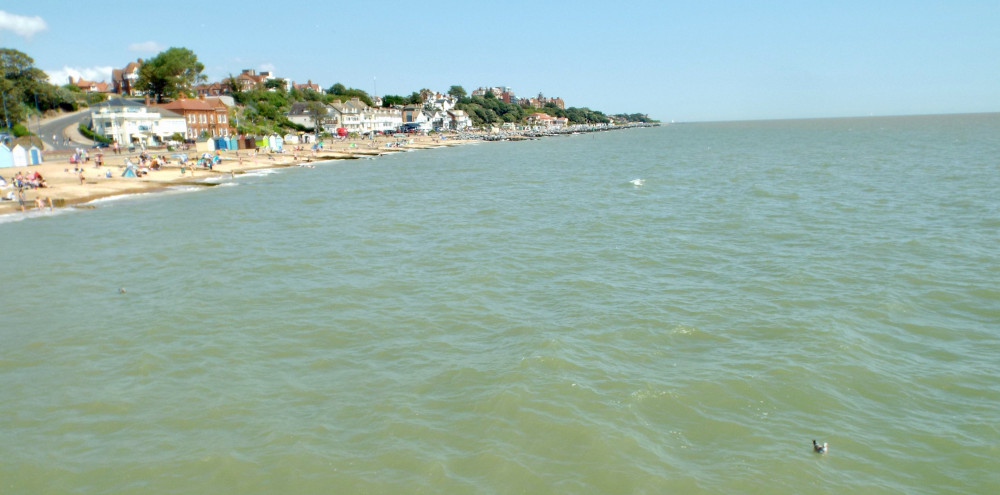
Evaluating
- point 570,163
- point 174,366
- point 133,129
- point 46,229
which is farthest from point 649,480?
point 133,129

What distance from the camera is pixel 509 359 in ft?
42.1

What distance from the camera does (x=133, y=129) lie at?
73.2m

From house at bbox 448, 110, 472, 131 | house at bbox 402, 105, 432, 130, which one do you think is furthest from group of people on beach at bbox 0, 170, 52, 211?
house at bbox 448, 110, 472, 131

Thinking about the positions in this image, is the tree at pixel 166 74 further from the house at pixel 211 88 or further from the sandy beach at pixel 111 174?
the sandy beach at pixel 111 174

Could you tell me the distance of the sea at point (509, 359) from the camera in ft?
30.2

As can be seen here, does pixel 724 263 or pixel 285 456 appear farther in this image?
pixel 724 263

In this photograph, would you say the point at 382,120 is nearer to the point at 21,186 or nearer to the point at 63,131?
the point at 63,131

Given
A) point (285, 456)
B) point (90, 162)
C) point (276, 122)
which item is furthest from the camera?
point (276, 122)

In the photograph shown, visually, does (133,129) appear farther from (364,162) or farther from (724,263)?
(724,263)

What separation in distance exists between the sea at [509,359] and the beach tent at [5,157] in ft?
83.4

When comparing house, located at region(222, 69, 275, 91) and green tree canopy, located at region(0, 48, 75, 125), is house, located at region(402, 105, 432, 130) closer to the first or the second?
house, located at region(222, 69, 275, 91)

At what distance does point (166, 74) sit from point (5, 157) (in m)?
61.3

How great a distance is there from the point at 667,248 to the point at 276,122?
9783cm

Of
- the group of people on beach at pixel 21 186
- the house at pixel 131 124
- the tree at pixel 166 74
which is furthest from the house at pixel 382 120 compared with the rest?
the group of people on beach at pixel 21 186
